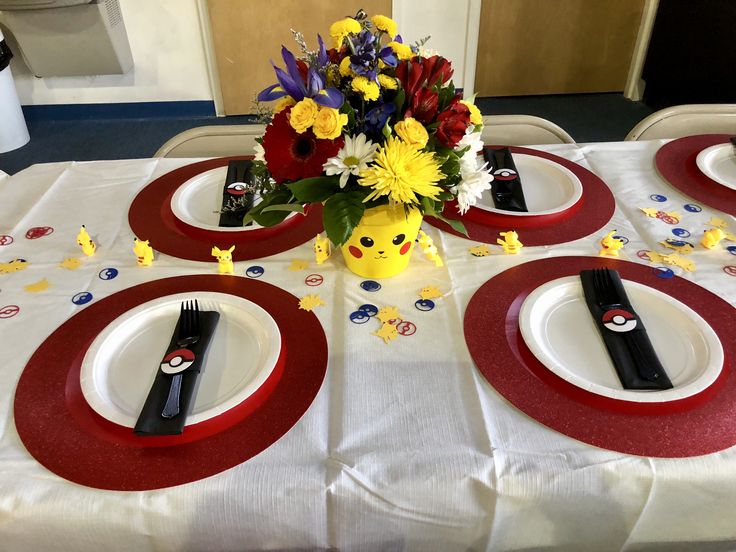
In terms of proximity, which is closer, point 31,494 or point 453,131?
point 31,494

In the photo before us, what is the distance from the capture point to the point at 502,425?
2.44 feet

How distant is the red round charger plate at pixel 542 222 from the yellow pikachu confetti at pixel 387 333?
291 mm

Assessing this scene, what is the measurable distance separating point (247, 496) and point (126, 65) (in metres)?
3.20

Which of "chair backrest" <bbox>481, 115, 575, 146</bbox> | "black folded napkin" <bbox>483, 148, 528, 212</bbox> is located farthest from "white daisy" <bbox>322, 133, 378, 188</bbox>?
"chair backrest" <bbox>481, 115, 575, 146</bbox>

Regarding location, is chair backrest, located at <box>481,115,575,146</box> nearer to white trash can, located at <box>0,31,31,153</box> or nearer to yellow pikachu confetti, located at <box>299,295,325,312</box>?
yellow pikachu confetti, located at <box>299,295,325,312</box>

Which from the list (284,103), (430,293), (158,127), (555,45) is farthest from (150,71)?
(430,293)

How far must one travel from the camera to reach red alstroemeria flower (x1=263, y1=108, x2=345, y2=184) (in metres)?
0.84

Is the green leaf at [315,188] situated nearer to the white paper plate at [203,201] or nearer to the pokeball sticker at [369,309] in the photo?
the pokeball sticker at [369,309]

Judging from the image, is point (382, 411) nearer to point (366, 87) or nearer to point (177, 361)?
point (177, 361)

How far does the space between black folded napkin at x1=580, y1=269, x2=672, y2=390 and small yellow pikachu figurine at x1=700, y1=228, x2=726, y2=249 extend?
234 millimetres

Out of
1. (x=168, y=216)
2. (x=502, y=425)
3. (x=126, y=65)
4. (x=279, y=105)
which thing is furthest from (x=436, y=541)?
(x=126, y=65)

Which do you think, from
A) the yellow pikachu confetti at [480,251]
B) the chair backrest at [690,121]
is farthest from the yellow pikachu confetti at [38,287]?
the chair backrest at [690,121]

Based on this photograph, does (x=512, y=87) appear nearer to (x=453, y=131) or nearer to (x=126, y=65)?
(x=126, y=65)

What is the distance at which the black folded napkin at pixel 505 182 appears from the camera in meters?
1.17
